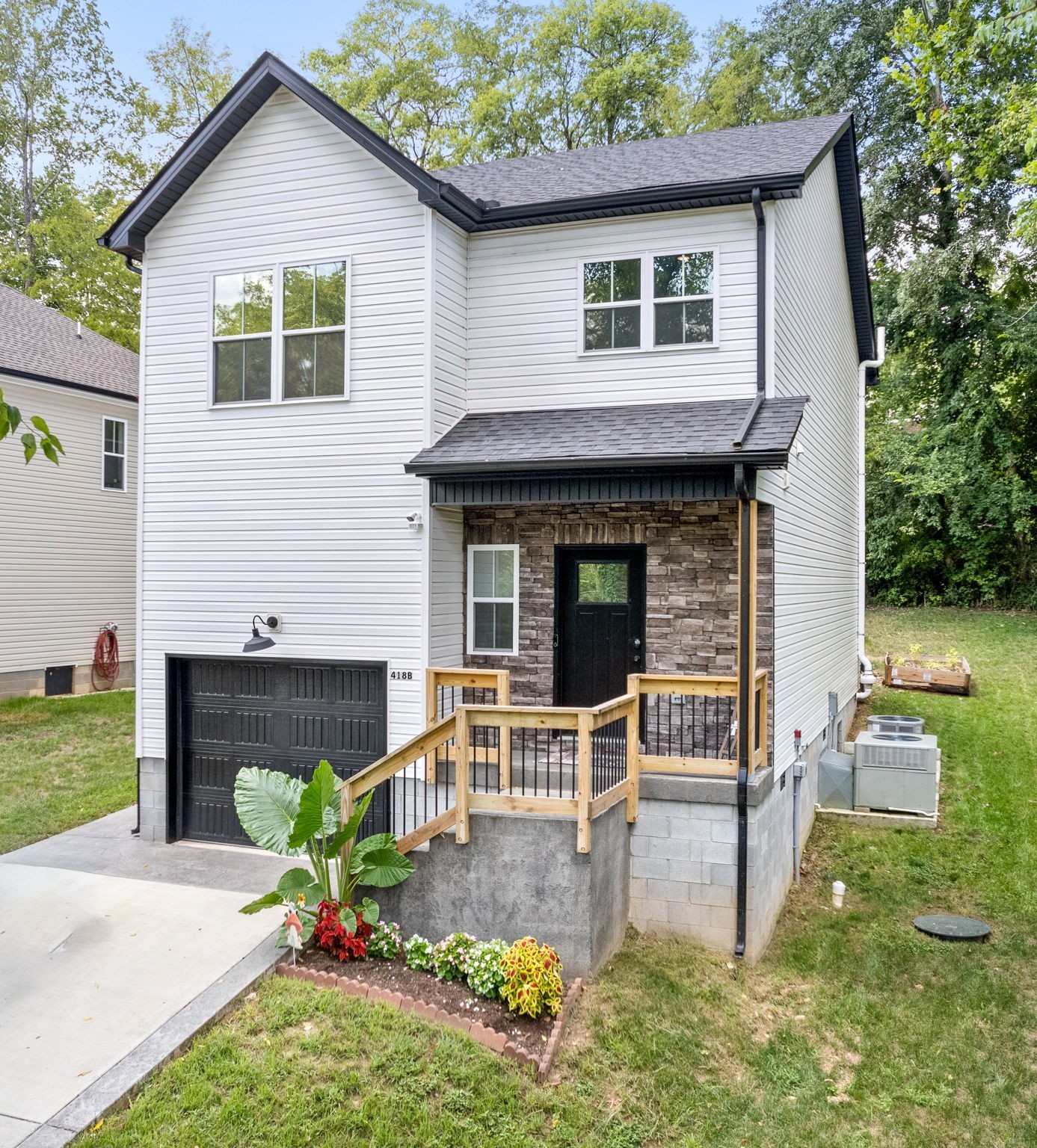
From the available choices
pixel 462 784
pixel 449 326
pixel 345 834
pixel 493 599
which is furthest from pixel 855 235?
pixel 345 834

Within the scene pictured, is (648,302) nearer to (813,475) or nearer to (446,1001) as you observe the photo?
(813,475)

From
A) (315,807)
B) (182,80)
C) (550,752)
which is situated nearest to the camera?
(315,807)

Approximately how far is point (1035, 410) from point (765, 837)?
20253 millimetres

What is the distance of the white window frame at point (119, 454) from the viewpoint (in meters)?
17.4

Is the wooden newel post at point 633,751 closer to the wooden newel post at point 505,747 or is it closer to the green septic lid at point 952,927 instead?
the wooden newel post at point 505,747


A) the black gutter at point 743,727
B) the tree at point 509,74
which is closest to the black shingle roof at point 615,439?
the black gutter at point 743,727

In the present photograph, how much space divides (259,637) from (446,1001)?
14.2ft

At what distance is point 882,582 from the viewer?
83.6ft

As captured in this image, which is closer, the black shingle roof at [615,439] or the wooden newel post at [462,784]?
the wooden newel post at [462,784]

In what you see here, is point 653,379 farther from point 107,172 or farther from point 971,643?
point 107,172

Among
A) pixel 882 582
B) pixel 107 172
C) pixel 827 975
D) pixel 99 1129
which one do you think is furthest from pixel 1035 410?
pixel 107 172

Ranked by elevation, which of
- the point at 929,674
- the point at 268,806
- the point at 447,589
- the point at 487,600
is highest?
the point at 447,589

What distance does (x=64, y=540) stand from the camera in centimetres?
1652

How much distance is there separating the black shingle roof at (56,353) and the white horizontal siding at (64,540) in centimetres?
27
